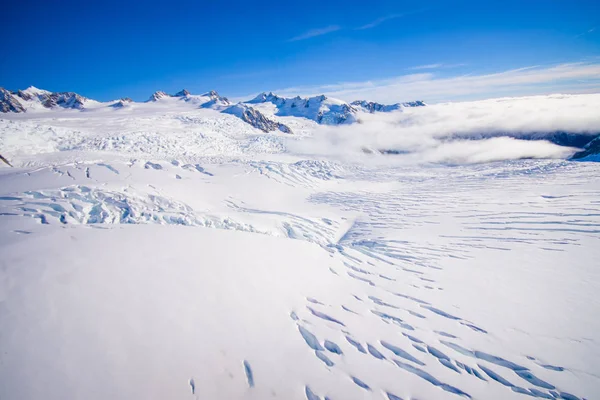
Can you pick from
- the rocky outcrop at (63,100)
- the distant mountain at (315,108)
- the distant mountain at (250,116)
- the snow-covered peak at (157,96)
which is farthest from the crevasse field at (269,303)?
the distant mountain at (315,108)

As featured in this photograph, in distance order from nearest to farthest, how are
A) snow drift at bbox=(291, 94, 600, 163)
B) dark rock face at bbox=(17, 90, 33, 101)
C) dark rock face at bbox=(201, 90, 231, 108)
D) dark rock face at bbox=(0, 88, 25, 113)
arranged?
dark rock face at bbox=(0, 88, 25, 113) → dark rock face at bbox=(17, 90, 33, 101) → dark rock face at bbox=(201, 90, 231, 108) → snow drift at bbox=(291, 94, 600, 163)

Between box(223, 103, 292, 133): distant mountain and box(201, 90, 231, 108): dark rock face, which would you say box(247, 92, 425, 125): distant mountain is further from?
box(223, 103, 292, 133): distant mountain

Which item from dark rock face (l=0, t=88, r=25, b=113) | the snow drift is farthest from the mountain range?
the snow drift

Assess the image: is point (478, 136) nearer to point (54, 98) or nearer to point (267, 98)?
point (267, 98)

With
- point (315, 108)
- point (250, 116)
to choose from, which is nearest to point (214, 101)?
point (250, 116)

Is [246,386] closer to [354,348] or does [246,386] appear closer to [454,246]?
[354,348]

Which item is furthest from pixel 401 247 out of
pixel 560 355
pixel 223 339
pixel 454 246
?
pixel 223 339
